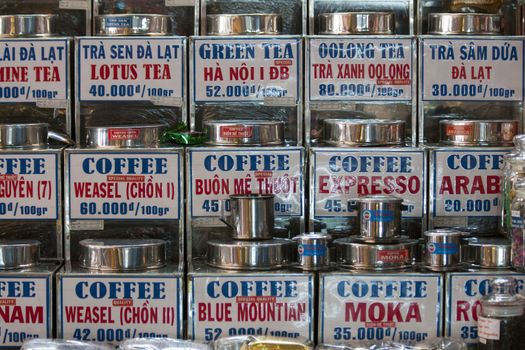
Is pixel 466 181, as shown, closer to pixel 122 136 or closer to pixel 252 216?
pixel 252 216

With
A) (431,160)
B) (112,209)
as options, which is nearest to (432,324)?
(431,160)

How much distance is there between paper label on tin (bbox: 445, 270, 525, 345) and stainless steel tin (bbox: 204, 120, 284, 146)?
952 mm

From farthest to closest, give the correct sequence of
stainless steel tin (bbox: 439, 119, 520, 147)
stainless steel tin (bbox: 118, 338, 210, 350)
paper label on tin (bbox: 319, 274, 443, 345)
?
stainless steel tin (bbox: 439, 119, 520, 147)
paper label on tin (bbox: 319, 274, 443, 345)
stainless steel tin (bbox: 118, 338, 210, 350)

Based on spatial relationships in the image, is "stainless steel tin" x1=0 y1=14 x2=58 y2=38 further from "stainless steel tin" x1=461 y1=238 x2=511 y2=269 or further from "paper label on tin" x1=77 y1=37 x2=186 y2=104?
"stainless steel tin" x1=461 y1=238 x2=511 y2=269

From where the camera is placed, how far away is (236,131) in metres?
4.55

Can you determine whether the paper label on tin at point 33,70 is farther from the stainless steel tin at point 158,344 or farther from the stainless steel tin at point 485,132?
the stainless steel tin at point 485,132

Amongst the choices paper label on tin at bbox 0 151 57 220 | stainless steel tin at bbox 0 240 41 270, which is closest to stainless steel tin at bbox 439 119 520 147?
paper label on tin at bbox 0 151 57 220

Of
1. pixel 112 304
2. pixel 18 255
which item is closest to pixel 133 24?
pixel 18 255

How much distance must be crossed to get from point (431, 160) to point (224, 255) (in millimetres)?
952

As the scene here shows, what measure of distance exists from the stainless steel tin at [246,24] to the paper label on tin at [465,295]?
1.32m

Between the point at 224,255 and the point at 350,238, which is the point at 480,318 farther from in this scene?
the point at 224,255

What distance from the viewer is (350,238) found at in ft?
14.7

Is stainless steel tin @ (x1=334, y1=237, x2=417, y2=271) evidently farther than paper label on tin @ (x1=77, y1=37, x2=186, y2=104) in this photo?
No

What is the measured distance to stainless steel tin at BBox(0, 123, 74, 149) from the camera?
4562mm
